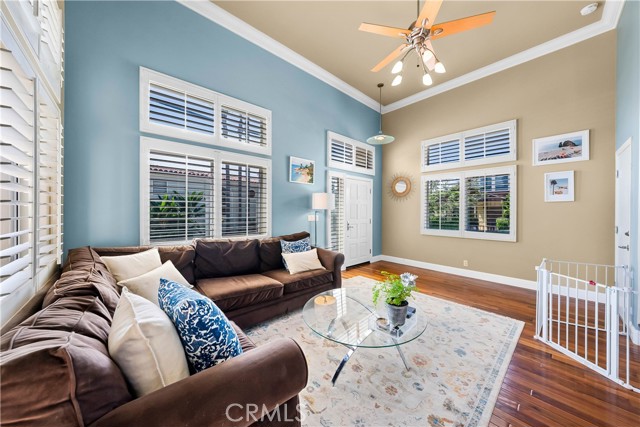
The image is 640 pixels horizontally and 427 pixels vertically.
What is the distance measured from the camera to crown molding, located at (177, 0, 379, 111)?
2966 mm

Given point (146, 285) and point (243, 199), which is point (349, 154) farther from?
point (146, 285)

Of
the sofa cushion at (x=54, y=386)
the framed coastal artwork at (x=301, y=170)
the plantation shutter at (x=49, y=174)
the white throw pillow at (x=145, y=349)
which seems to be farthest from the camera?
the framed coastal artwork at (x=301, y=170)

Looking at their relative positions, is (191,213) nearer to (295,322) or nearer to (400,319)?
(295,322)

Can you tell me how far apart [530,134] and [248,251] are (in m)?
4.61

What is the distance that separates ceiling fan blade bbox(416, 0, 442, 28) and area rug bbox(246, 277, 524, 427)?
2509mm

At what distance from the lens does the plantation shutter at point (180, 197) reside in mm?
2701

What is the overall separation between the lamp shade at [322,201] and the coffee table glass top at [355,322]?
175cm

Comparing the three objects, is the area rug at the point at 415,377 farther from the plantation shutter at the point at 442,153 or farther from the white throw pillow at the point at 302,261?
the plantation shutter at the point at 442,153

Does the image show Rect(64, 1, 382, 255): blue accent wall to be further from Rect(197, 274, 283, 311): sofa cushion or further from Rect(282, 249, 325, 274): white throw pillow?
Rect(282, 249, 325, 274): white throw pillow

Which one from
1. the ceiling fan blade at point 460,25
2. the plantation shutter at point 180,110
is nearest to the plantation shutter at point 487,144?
the ceiling fan blade at point 460,25

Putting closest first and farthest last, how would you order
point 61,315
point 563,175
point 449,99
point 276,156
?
point 61,315, point 563,175, point 276,156, point 449,99

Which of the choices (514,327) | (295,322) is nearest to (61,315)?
(295,322)

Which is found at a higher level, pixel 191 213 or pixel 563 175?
pixel 563 175

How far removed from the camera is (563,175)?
11.4 ft
